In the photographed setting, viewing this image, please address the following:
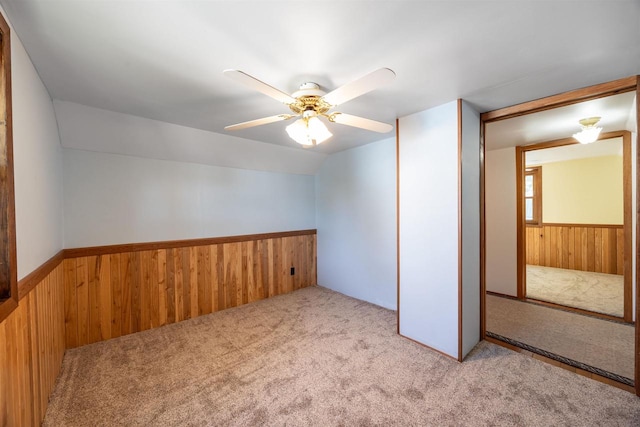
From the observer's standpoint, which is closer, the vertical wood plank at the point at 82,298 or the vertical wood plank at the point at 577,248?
the vertical wood plank at the point at 82,298

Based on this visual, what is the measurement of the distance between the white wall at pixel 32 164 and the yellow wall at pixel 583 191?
7551 millimetres

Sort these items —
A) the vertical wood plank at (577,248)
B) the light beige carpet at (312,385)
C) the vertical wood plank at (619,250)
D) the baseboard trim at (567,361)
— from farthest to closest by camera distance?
the vertical wood plank at (577,248)
the vertical wood plank at (619,250)
the baseboard trim at (567,361)
the light beige carpet at (312,385)

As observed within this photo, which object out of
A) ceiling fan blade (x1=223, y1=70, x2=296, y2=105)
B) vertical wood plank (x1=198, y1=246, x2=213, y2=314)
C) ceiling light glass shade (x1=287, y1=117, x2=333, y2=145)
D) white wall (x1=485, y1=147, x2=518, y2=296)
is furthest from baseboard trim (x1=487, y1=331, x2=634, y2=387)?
vertical wood plank (x1=198, y1=246, x2=213, y2=314)

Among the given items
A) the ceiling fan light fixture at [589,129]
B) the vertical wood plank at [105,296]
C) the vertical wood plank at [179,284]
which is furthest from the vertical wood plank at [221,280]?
the ceiling fan light fixture at [589,129]

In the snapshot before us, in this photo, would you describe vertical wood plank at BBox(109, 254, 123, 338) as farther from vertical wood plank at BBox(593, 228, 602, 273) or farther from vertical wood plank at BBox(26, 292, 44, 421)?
vertical wood plank at BBox(593, 228, 602, 273)

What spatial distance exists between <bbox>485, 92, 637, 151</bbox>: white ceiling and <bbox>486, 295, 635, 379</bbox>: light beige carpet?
198 cm

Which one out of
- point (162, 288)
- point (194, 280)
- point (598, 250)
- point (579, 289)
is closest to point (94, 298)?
point (162, 288)

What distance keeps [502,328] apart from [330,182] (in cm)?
283

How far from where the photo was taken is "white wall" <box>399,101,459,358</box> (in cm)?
214

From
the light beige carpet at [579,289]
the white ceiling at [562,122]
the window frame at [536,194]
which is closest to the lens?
the white ceiling at [562,122]

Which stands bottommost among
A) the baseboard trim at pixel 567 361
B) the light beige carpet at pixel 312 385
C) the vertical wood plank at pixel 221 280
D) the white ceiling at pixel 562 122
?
the light beige carpet at pixel 312 385

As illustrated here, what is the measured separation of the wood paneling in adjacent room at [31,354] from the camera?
109cm

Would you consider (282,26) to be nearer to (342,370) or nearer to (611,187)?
(342,370)

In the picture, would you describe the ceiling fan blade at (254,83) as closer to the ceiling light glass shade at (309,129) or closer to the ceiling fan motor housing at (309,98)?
the ceiling fan motor housing at (309,98)
